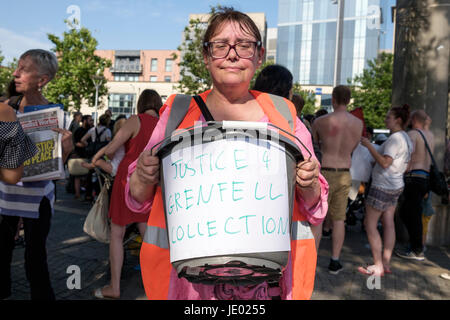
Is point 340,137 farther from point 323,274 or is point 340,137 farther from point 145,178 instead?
point 145,178

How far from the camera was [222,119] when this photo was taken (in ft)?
4.83

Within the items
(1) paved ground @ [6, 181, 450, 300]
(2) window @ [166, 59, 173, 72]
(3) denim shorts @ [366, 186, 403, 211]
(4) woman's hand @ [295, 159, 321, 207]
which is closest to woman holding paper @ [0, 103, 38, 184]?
(4) woman's hand @ [295, 159, 321, 207]

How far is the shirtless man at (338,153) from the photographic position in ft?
14.2

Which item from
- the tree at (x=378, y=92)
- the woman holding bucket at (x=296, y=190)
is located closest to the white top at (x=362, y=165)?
the woman holding bucket at (x=296, y=190)

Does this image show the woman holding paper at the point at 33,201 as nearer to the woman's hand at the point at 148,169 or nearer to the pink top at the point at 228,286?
the pink top at the point at 228,286

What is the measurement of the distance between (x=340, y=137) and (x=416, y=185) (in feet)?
5.26

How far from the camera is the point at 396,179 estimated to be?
4.40 m

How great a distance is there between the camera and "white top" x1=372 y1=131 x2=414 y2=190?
439 cm

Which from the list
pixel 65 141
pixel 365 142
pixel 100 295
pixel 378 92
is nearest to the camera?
pixel 65 141

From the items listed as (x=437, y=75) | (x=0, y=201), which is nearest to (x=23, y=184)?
(x=0, y=201)

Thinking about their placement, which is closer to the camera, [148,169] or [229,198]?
[229,198]

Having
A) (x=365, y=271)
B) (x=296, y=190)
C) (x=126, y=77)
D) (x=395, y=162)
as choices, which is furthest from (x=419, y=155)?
(x=126, y=77)
